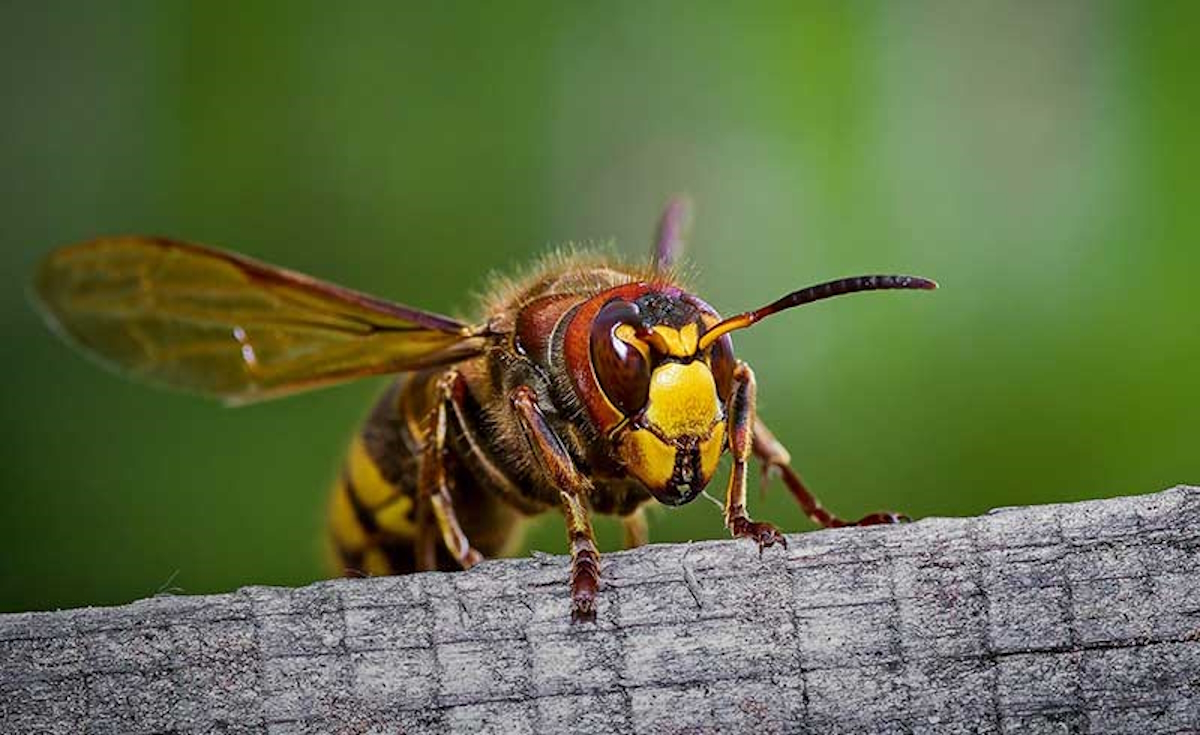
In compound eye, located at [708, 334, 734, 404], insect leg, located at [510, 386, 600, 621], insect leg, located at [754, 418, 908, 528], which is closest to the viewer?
insect leg, located at [510, 386, 600, 621]

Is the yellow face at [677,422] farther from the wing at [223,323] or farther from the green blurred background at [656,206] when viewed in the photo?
the green blurred background at [656,206]

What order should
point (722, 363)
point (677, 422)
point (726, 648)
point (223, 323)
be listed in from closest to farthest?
point (726, 648) → point (677, 422) → point (722, 363) → point (223, 323)

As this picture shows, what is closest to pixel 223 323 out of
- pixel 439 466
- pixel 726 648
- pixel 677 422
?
pixel 439 466

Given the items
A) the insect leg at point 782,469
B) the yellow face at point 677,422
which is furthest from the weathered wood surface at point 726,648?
the insect leg at point 782,469

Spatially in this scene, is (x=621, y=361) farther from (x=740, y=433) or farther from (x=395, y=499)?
(x=395, y=499)

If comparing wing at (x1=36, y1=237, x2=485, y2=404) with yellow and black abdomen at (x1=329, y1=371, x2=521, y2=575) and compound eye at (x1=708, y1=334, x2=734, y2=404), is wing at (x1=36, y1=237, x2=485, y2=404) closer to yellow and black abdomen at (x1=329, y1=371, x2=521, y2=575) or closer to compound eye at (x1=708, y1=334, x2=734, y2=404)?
yellow and black abdomen at (x1=329, y1=371, x2=521, y2=575)

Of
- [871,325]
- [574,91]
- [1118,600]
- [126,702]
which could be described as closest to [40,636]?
[126,702]

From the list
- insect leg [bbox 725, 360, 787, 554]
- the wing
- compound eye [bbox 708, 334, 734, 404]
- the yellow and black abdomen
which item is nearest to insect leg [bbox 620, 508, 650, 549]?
the yellow and black abdomen
